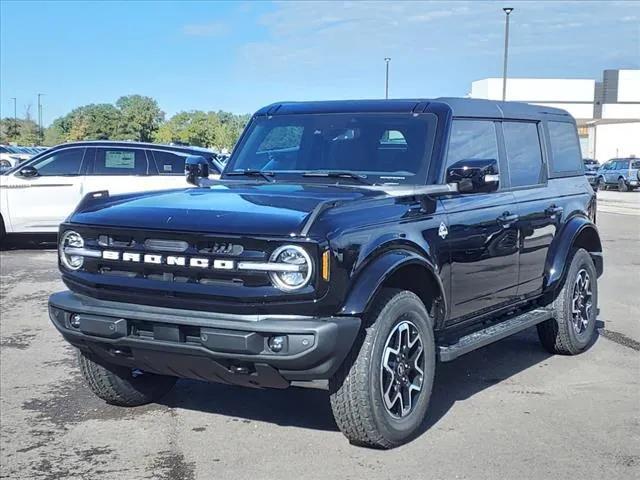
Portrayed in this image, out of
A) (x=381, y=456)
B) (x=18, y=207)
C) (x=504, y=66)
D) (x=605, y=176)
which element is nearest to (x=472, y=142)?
(x=381, y=456)

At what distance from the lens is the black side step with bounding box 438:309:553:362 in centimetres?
504

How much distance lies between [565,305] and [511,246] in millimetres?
1127

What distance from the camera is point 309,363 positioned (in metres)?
3.99

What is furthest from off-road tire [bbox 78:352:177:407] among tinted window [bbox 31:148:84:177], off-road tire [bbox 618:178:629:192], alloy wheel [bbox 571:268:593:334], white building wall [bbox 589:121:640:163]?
white building wall [bbox 589:121:640:163]

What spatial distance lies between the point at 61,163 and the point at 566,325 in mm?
9623

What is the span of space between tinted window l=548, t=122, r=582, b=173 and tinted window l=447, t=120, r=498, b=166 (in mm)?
1100

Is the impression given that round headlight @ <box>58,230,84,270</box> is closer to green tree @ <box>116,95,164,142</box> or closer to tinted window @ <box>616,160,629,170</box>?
tinted window @ <box>616,160,629,170</box>

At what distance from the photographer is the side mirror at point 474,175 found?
5.08 m

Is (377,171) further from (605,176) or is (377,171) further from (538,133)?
(605,176)

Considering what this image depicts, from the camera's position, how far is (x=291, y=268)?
398 cm

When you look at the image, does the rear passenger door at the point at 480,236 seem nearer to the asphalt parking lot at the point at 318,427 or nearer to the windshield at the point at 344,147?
the windshield at the point at 344,147

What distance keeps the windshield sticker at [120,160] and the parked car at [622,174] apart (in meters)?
28.7

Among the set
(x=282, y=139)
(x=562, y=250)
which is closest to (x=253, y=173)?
(x=282, y=139)

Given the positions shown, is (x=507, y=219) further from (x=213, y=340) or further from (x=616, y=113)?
(x=616, y=113)
